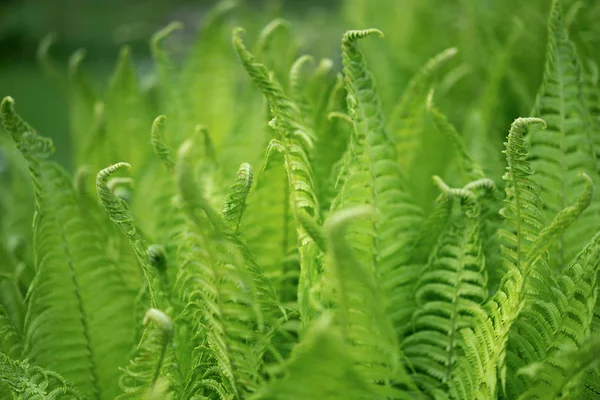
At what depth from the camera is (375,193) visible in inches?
22.2

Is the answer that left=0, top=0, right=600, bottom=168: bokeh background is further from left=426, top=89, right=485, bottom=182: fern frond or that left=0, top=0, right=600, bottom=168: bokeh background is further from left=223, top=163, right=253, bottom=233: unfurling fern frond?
left=223, top=163, right=253, bottom=233: unfurling fern frond

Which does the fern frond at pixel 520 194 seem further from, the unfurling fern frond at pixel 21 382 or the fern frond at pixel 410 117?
the unfurling fern frond at pixel 21 382

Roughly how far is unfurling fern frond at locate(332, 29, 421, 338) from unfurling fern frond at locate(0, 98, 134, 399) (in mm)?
289

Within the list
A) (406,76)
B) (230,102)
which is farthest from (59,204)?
(406,76)

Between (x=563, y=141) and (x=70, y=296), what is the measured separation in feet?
1.90

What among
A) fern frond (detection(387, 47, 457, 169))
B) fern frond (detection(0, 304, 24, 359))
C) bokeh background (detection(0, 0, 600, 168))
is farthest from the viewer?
bokeh background (detection(0, 0, 600, 168))

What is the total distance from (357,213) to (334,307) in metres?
0.17

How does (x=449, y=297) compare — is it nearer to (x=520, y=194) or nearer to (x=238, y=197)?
(x=520, y=194)

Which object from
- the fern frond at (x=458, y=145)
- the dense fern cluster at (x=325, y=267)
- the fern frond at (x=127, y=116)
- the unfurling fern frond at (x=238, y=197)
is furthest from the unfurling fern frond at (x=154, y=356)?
the fern frond at (x=127, y=116)

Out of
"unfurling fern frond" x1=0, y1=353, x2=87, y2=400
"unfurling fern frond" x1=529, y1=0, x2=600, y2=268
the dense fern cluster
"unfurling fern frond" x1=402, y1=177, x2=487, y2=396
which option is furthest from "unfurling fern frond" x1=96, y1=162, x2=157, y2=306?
"unfurling fern frond" x1=529, y1=0, x2=600, y2=268

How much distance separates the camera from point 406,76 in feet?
3.71

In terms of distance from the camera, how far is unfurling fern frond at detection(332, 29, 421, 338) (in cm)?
55

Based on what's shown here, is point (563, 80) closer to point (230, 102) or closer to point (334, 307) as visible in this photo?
point (334, 307)

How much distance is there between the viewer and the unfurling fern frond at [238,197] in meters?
0.50
